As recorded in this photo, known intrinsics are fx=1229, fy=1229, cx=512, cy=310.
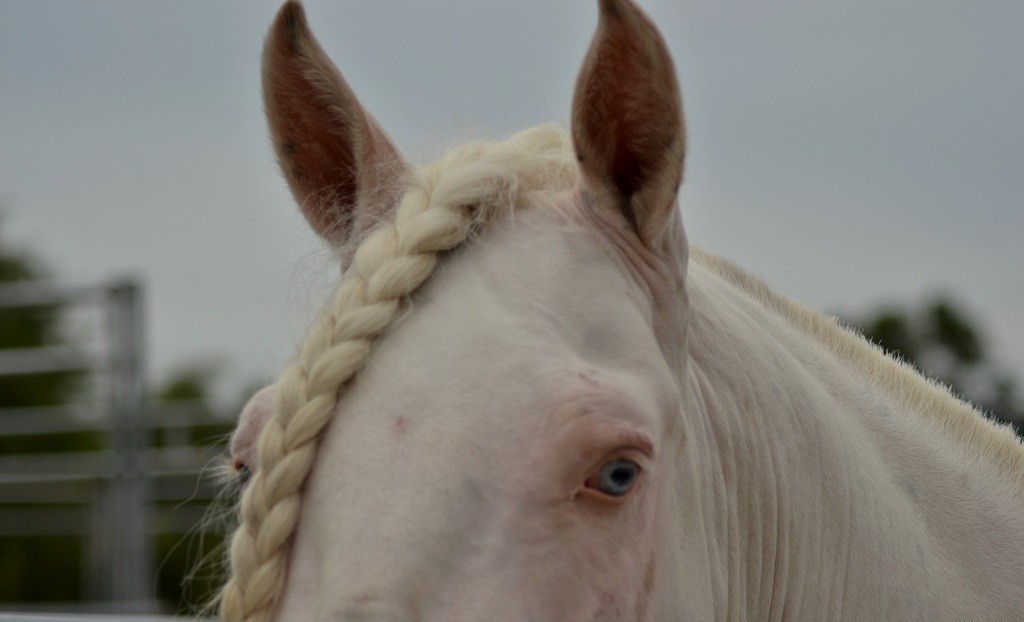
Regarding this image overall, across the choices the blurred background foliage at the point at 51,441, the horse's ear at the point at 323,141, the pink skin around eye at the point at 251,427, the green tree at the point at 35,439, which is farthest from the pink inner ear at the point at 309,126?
the green tree at the point at 35,439

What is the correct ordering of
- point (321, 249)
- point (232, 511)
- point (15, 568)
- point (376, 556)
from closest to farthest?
point (376, 556) → point (232, 511) → point (321, 249) → point (15, 568)

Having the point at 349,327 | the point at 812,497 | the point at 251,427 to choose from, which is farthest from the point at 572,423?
the point at 812,497

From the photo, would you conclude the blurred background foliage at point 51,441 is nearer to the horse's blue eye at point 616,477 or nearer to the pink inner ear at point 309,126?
the pink inner ear at point 309,126

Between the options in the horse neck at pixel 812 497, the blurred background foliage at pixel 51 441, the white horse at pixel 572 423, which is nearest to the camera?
the white horse at pixel 572 423

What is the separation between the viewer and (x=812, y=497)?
83.2 inches

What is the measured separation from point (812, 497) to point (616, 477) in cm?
57

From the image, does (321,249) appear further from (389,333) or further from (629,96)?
(629,96)

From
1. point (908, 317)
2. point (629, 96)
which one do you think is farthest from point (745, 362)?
point (908, 317)

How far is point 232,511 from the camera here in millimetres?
2020

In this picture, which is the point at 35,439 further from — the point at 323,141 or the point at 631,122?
the point at 631,122

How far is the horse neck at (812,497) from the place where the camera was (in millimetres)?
2041

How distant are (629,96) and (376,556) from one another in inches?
32.1

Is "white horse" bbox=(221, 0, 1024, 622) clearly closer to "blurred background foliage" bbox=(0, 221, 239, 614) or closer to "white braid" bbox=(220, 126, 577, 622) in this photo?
"white braid" bbox=(220, 126, 577, 622)

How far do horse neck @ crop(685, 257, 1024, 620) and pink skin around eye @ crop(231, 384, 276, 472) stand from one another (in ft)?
2.13
